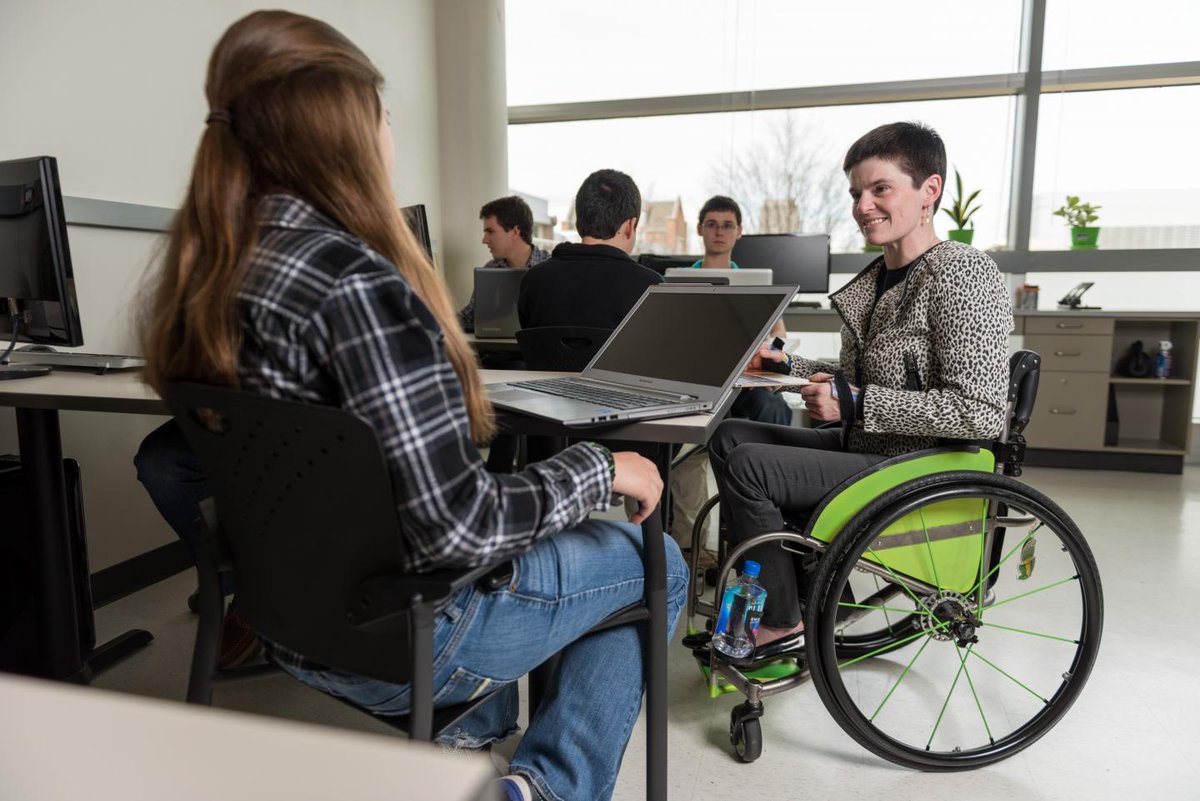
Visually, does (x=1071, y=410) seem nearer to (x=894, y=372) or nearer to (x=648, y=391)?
(x=894, y=372)

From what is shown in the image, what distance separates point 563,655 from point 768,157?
432 cm

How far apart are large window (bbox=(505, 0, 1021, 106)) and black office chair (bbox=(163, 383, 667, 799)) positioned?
4.60 meters

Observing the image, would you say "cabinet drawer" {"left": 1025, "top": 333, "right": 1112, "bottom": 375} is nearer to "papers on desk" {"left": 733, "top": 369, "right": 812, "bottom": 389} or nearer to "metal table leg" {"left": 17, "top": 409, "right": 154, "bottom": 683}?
"papers on desk" {"left": 733, "top": 369, "right": 812, "bottom": 389}

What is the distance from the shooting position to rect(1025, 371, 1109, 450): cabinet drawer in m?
3.94

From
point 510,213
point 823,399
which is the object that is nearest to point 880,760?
point 823,399

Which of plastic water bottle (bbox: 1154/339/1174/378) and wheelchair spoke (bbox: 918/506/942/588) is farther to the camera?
plastic water bottle (bbox: 1154/339/1174/378)

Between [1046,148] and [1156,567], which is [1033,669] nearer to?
[1156,567]

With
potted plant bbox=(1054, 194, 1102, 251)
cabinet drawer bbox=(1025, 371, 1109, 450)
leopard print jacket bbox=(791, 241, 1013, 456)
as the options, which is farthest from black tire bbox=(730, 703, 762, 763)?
potted plant bbox=(1054, 194, 1102, 251)

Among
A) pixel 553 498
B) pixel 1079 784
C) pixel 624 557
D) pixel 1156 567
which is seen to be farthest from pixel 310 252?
pixel 1156 567

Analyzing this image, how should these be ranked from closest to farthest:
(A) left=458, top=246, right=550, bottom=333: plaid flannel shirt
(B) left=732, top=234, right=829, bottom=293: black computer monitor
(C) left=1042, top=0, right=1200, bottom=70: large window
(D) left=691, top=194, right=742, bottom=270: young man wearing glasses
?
(A) left=458, top=246, right=550, bottom=333: plaid flannel shirt
(D) left=691, top=194, right=742, bottom=270: young man wearing glasses
(C) left=1042, top=0, right=1200, bottom=70: large window
(B) left=732, top=234, right=829, bottom=293: black computer monitor

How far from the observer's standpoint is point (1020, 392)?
5.14 ft

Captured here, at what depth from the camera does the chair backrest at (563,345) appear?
2.20m

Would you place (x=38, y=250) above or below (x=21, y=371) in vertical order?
above

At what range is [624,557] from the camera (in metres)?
1.11
